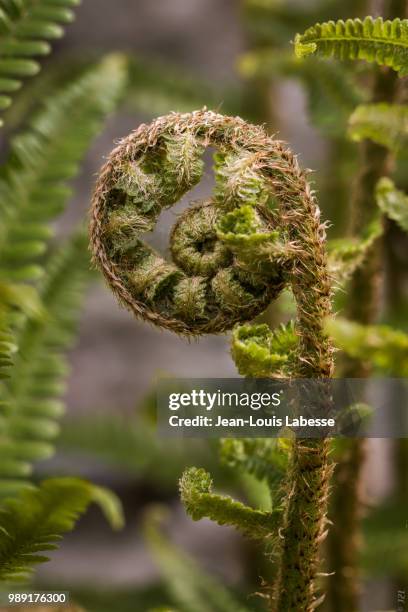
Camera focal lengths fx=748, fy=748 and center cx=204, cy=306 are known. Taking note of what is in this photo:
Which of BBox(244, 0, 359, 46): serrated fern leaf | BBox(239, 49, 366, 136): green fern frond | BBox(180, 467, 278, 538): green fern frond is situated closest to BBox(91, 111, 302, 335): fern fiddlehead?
BBox(180, 467, 278, 538): green fern frond

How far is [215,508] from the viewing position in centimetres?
80

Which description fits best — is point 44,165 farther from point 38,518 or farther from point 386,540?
point 386,540

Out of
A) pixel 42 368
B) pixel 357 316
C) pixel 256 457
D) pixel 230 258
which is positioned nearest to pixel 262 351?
pixel 230 258

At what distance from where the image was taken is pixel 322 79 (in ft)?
4.44

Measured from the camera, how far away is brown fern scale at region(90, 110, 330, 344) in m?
0.77

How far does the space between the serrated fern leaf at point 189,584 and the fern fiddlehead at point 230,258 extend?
536 millimetres

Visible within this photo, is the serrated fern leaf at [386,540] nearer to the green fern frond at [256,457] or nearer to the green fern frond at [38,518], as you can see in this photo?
the green fern frond at [256,457]

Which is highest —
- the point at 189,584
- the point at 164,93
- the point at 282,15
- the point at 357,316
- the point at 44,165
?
the point at 282,15

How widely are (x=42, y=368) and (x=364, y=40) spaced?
31.5 inches

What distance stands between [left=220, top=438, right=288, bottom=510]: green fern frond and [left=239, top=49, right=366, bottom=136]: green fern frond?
65 cm

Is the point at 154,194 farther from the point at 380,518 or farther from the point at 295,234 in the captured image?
the point at 380,518

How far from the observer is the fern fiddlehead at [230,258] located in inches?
30.0

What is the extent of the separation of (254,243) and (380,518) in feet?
4.06

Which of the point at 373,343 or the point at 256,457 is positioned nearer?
the point at 373,343
